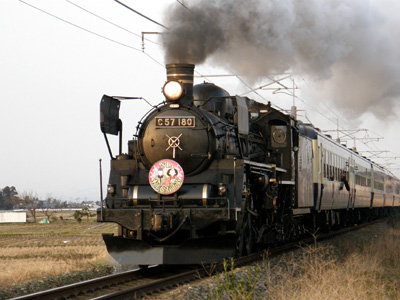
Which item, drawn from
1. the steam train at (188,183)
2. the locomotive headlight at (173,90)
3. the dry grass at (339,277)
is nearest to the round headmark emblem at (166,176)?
the steam train at (188,183)

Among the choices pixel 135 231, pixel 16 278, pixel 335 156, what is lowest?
pixel 16 278

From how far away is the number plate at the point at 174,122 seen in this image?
37.9ft

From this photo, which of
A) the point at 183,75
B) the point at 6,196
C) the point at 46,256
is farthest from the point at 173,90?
the point at 6,196

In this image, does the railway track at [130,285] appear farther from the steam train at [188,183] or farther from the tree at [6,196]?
the tree at [6,196]

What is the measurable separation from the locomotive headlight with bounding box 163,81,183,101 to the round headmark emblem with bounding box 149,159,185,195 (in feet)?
4.17

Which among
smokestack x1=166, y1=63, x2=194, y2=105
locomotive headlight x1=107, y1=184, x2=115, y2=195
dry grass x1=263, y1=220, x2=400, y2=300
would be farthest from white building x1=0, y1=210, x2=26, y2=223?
smokestack x1=166, y1=63, x2=194, y2=105

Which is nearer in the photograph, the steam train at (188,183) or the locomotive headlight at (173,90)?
the steam train at (188,183)

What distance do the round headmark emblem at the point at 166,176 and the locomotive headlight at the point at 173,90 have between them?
1.27 metres

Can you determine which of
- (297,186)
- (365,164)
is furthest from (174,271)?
(365,164)

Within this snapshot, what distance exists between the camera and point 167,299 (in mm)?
8594

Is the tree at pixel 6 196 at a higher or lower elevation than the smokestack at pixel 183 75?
lower

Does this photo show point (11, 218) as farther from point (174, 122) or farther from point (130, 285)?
point (130, 285)

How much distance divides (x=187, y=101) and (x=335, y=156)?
1206 cm

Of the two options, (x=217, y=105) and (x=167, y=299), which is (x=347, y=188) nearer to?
(x=217, y=105)
